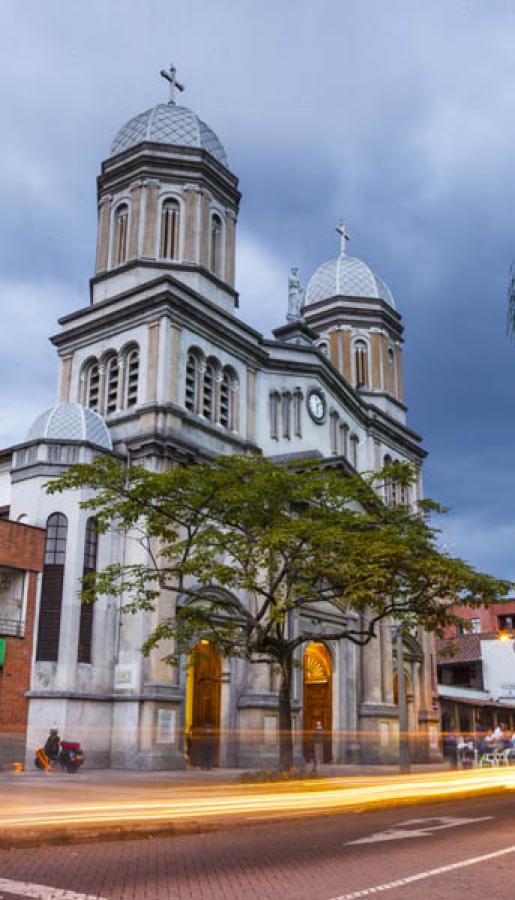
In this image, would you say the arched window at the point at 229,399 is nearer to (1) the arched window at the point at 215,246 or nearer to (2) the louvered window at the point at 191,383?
(2) the louvered window at the point at 191,383

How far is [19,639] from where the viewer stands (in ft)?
92.6

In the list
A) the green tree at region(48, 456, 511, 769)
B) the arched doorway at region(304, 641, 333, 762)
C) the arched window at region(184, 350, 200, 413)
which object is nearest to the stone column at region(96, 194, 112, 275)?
the arched window at region(184, 350, 200, 413)

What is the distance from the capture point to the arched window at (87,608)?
94.8ft

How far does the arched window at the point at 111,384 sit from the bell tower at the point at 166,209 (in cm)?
327

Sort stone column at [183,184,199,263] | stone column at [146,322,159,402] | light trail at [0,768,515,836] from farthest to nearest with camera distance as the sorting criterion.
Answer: stone column at [183,184,199,263]
stone column at [146,322,159,402]
light trail at [0,768,515,836]

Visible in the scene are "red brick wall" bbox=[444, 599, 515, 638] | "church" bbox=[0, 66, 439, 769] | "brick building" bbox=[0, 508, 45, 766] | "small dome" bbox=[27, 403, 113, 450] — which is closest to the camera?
"brick building" bbox=[0, 508, 45, 766]

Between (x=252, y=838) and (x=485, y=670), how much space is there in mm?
55036

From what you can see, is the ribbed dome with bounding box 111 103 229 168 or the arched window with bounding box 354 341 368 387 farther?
the arched window with bounding box 354 341 368 387

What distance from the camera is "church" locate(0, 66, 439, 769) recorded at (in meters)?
28.6

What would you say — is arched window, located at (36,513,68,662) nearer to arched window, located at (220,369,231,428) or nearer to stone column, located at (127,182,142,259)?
arched window, located at (220,369,231,428)

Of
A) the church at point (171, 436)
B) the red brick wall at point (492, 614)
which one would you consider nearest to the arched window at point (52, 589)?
the church at point (171, 436)

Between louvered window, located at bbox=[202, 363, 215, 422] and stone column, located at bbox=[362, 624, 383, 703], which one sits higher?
louvered window, located at bbox=[202, 363, 215, 422]

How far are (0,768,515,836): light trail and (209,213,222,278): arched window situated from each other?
2340 cm

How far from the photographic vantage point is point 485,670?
63.6 metres
